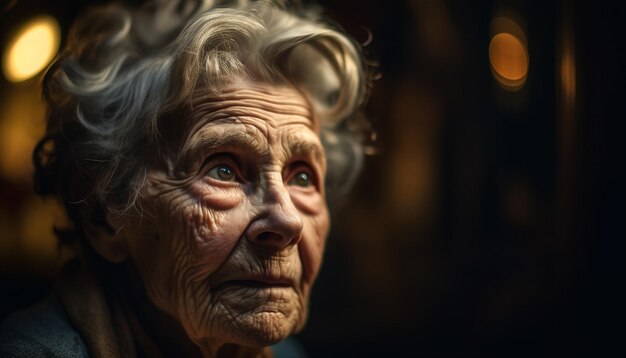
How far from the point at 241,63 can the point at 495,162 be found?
3.43ft

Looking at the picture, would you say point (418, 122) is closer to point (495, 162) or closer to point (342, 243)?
point (495, 162)

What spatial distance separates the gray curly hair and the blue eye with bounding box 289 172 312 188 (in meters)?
0.19

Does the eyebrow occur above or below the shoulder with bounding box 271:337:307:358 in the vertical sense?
above

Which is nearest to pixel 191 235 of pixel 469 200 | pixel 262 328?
pixel 262 328

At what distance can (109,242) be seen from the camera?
1312mm

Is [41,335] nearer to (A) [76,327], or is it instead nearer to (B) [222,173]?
(A) [76,327]

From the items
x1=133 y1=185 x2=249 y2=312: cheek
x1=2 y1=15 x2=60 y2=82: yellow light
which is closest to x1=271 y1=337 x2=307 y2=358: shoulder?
x1=133 y1=185 x2=249 y2=312: cheek

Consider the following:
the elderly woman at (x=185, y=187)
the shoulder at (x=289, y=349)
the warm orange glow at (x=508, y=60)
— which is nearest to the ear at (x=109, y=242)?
the elderly woman at (x=185, y=187)

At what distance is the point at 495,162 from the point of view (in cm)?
192

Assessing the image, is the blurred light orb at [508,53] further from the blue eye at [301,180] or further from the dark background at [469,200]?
the blue eye at [301,180]

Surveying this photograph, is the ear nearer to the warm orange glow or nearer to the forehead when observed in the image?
the forehead

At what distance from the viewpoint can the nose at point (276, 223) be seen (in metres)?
1.21

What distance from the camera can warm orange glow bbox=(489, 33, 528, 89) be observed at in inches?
70.1

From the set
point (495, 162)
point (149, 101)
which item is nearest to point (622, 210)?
point (495, 162)
